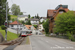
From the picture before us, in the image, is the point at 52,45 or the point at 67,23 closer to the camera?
the point at 52,45

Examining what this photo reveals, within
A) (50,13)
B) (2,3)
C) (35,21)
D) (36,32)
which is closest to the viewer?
(2,3)

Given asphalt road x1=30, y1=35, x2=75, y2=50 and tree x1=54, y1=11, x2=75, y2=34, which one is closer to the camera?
asphalt road x1=30, y1=35, x2=75, y2=50

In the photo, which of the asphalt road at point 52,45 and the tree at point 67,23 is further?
the tree at point 67,23

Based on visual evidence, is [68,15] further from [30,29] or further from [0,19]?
[30,29]

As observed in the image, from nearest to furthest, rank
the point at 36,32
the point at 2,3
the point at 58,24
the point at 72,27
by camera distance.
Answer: the point at 72,27
the point at 58,24
the point at 2,3
the point at 36,32

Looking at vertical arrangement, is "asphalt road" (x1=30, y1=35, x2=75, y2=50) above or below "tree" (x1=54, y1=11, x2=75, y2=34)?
below

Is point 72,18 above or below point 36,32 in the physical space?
above

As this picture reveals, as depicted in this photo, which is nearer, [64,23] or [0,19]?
[64,23]

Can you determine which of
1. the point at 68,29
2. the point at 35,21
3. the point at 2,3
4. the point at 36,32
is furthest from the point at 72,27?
the point at 35,21

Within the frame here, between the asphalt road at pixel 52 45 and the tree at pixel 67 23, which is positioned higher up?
the tree at pixel 67 23

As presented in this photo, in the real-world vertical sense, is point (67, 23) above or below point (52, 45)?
above

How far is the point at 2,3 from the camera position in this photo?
46.2 meters

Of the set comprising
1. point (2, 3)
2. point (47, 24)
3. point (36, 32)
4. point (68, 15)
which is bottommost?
point (36, 32)

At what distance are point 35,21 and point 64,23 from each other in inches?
4948
